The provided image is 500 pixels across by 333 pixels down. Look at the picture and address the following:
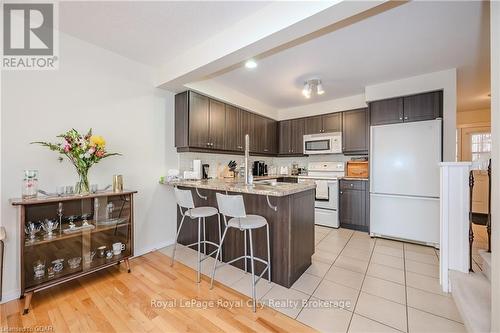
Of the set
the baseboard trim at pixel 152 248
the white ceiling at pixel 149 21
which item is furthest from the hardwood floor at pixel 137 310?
the white ceiling at pixel 149 21

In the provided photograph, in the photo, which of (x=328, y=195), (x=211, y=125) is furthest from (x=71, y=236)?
(x=328, y=195)

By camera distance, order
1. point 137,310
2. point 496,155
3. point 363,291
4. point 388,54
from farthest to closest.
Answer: point 388,54, point 363,291, point 137,310, point 496,155

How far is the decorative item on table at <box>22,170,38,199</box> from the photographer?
6.27 feet

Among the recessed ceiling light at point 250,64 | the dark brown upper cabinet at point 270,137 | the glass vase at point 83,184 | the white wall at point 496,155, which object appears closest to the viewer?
the white wall at point 496,155

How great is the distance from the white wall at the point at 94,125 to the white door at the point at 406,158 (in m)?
3.50

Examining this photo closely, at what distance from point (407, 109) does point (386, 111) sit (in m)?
0.29

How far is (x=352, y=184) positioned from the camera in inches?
160

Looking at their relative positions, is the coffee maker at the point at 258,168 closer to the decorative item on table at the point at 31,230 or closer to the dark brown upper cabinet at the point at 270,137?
the dark brown upper cabinet at the point at 270,137

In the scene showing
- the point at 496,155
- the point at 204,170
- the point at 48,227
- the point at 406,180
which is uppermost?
the point at 496,155

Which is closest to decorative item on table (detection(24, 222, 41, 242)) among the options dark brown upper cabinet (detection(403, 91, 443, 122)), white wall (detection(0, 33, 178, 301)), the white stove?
white wall (detection(0, 33, 178, 301))

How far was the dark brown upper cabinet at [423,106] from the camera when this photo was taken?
317 centimetres

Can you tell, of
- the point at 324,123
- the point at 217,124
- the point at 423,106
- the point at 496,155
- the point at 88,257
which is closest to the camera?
the point at 496,155

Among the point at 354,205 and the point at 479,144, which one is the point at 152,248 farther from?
the point at 479,144

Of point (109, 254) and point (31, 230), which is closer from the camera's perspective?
point (31, 230)
